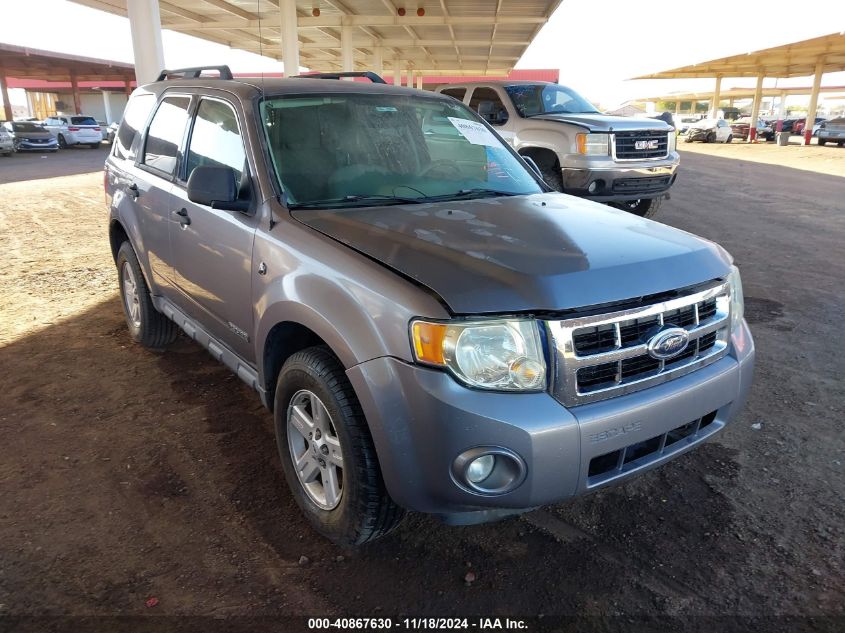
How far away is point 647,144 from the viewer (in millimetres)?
8492

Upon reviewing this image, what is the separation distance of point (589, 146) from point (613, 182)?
558 mm

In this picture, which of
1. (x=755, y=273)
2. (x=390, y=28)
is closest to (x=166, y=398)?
(x=755, y=273)

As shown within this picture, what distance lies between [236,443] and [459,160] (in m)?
2.02

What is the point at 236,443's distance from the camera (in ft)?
11.5

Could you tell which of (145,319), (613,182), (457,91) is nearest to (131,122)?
(145,319)

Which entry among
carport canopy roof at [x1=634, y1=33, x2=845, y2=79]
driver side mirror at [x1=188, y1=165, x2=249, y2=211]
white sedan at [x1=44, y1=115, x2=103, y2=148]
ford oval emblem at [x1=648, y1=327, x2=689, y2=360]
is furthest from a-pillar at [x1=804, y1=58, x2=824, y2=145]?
driver side mirror at [x1=188, y1=165, x2=249, y2=211]

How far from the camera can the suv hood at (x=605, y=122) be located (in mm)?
8195

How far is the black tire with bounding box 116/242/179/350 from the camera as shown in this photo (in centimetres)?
454

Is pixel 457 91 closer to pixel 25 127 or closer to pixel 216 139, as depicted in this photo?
pixel 216 139

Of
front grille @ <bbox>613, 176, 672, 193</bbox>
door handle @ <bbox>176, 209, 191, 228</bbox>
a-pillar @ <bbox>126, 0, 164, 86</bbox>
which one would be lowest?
front grille @ <bbox>613, 176, 672, 193</bbox>

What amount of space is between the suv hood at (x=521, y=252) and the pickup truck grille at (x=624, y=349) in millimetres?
72

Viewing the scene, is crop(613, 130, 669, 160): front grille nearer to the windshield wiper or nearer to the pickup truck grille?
the windshield wiper

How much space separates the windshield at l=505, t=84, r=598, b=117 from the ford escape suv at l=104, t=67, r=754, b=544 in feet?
20.4

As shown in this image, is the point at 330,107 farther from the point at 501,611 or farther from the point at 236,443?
the point at 501,611
